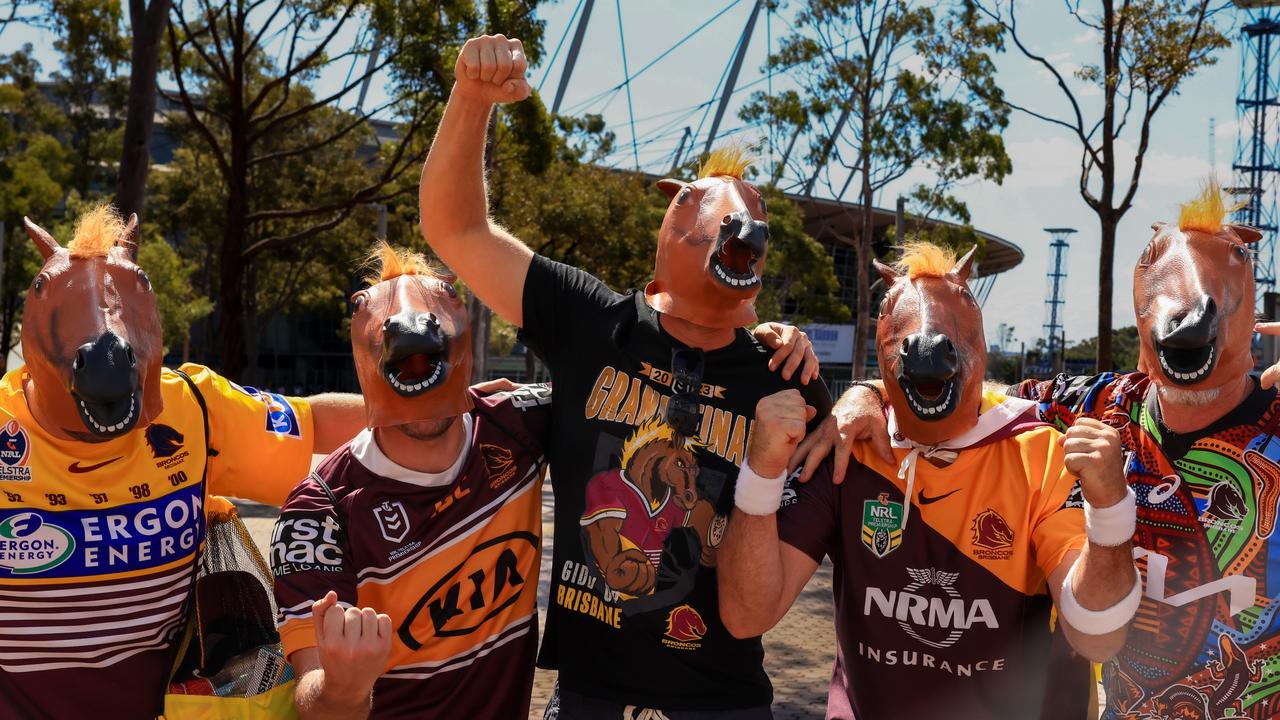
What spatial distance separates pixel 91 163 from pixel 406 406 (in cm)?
2927

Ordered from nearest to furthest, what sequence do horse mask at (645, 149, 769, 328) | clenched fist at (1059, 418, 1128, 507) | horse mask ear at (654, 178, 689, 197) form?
1. clenched fist at (1059, 418, 1128, 507)
2. horse mask at (645, 149, 769, 328)
3. horse mask ear at (654, 178, 689, 197)

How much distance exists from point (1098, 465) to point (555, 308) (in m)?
1.71

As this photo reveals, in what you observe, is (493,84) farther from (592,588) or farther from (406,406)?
(592,588)

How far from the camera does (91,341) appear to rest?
3072 millimetres

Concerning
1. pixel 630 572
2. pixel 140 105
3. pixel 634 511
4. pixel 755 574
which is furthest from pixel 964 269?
pixel 140 105

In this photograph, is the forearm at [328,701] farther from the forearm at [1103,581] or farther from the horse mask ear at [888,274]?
the horse mask ear at [888,274]

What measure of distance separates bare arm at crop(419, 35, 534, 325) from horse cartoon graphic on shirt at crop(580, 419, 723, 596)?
2.09 feet

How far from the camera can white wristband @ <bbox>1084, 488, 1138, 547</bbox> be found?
9.16 feet

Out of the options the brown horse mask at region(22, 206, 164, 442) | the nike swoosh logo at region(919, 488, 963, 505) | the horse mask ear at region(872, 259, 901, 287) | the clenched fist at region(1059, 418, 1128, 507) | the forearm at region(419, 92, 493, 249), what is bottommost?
the nike swoosh logo at region(919, 488, 963, 505)

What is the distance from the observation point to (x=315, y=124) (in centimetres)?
2569

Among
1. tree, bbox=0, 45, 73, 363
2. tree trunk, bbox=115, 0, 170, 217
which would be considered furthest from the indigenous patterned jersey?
tree, bbox=0, 45, 73, 363

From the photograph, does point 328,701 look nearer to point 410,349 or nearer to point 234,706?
point 234,706

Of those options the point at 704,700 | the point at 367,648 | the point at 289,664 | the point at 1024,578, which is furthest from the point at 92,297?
the point at 1024,578

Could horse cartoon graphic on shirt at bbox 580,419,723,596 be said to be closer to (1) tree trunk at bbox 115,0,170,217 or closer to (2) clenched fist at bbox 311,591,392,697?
(2) clenched fist at bbox 311,591,392,697
